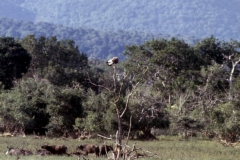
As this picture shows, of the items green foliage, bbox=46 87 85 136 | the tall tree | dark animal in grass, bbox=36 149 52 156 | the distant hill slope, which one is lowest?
dark animal in grass, bbox=36 149 52 156

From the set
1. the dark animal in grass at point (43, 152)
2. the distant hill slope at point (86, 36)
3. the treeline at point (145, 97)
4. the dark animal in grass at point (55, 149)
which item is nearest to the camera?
the dark animal in grass at point (43, 152)

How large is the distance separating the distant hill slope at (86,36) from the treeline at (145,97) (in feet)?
420

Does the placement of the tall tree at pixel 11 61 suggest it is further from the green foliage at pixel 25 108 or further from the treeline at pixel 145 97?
the green foliage at pixel 25 108

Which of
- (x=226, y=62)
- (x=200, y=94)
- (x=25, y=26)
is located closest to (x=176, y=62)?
(x=226, y=62)

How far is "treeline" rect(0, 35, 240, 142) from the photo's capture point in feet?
91.8

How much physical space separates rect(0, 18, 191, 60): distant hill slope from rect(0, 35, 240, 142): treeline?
12807 cm

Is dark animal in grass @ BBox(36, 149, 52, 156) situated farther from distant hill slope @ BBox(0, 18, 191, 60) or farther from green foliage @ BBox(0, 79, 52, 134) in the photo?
distant hill slope @ BBox(0, 18, 191, 60)

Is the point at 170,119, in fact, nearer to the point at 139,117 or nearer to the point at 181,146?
the point at 139,117

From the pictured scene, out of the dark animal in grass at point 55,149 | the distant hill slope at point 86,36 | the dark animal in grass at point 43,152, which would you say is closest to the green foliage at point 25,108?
the dark animal in grass at point 55,149

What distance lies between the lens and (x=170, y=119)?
29.9 meters

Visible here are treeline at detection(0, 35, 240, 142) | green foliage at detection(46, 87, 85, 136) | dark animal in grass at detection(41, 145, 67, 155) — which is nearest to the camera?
dark animal in grass at detection(41, 145, 67, 155)

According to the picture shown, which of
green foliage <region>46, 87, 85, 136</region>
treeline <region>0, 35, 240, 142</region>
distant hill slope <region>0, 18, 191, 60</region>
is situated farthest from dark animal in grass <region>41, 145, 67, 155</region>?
distant hill slope <region>0, 18, 191, 60</region>

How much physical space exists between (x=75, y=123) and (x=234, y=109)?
9243mm

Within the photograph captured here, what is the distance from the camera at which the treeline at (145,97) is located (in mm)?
27969
